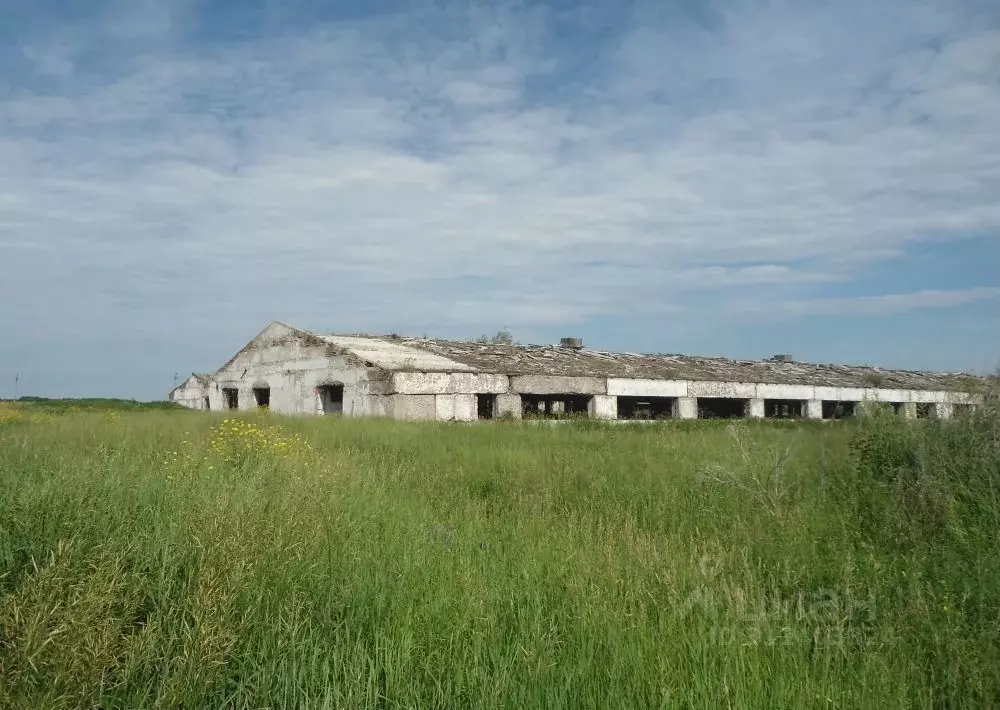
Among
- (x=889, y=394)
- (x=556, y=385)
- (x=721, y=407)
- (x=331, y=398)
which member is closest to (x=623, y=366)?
(x=556, y=385)

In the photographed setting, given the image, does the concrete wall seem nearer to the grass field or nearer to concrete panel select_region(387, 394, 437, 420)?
concrete panel select_region(387, 394, 437, 420)

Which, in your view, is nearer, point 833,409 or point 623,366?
point 623,366

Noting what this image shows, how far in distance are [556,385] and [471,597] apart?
19125 millimetres

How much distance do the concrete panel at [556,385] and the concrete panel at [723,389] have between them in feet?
14.8

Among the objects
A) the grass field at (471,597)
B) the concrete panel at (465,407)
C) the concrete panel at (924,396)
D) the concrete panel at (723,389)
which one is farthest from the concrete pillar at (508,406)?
the concrete panel at (924,396)

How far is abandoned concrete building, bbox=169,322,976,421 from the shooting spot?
803 inches

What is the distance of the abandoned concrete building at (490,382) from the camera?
2041 centimetres

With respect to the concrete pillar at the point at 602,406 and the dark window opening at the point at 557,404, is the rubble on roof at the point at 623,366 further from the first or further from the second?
the dark window opening at the point at 557,404

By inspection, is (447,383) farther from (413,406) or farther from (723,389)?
(723,389)

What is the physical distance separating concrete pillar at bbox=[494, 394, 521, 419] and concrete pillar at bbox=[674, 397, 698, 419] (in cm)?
715

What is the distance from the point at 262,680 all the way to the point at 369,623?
66 centimetres

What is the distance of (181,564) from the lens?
3896mm

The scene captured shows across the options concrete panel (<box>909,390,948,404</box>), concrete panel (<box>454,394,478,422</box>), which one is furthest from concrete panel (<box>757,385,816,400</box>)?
concrete panel (<box>454,394,478,422</box>)

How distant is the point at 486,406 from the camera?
78.1ft
